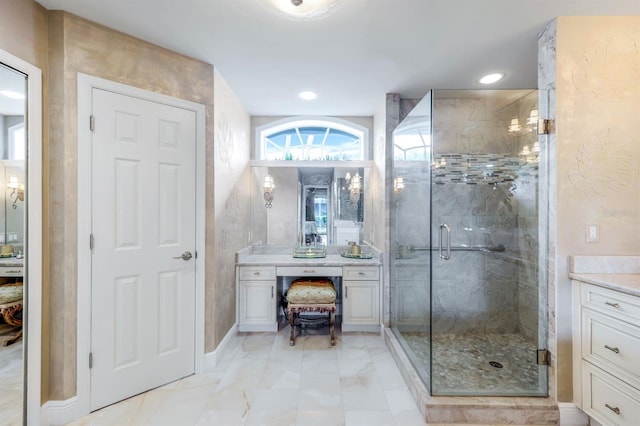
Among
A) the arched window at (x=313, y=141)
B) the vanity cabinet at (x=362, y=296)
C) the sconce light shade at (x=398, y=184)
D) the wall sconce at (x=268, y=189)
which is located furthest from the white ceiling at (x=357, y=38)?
the vanity cabinet at (x=362, y=296)

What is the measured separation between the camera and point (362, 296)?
3.16 meters

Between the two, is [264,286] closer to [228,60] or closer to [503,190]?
[228,60]

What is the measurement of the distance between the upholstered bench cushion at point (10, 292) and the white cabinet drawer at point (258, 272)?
1.73 m

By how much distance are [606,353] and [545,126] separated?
53.6 inches

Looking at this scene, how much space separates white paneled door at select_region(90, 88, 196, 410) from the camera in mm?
1935

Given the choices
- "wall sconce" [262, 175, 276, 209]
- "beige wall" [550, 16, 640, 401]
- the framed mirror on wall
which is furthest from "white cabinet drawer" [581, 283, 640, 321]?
the framed mirror on wall

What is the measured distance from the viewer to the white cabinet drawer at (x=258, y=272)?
315cm

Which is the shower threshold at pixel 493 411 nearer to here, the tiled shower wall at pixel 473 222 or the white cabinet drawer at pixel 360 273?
the tiled shower wall at pixel 473 222

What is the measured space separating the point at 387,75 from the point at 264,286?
2.43 metres

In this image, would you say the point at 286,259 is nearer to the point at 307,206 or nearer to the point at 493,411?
the point at 307,206

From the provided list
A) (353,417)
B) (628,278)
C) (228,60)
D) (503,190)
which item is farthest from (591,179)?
(228,60)

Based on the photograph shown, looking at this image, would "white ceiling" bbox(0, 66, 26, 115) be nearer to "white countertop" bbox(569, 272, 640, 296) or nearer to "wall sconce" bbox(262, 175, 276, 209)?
"wall sconce" bbox(262, 175, 276, 209)

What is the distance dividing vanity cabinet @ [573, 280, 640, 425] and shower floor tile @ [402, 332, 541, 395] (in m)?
0.28

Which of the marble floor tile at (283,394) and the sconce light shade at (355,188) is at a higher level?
the sconce light shade at (355,188)
